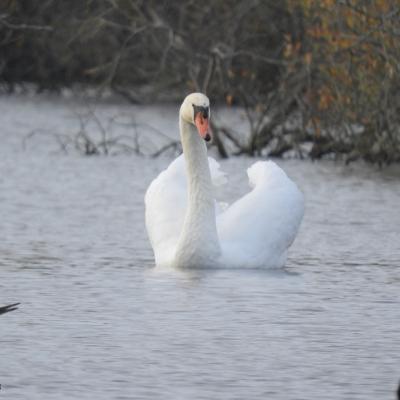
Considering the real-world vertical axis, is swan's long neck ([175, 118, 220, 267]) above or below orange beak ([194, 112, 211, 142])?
below

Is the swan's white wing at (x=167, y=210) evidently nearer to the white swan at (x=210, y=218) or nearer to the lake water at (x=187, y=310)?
the white swan at (x=210, y=218)

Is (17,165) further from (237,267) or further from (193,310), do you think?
(193,310)

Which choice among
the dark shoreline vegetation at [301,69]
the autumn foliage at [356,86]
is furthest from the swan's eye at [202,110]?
the autumn foliage at [356,86]

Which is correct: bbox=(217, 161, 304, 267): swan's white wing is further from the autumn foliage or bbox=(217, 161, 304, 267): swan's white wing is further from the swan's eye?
the autumn foliage

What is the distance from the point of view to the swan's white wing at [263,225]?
1053 centimetres

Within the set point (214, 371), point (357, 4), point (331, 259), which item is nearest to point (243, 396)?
point (214, 371)

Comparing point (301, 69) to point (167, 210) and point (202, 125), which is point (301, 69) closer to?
point (167, 210)

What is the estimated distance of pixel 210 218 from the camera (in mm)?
10570

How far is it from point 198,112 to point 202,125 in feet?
0.48

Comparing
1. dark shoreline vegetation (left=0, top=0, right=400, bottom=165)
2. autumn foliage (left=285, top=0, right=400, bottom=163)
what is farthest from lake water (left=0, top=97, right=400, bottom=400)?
dark shoreline vegetation (left=0, top=0, right=400, bottom=165)

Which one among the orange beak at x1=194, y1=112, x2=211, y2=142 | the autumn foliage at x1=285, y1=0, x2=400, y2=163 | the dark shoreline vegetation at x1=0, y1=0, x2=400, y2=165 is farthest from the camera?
the dark shoreline vegetation at x1=0, y1=0, x2=400, y2=165

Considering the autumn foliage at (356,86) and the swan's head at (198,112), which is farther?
the autumn foliage at (356,86)

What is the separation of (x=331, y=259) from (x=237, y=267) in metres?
1.03

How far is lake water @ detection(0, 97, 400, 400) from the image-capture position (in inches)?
281
